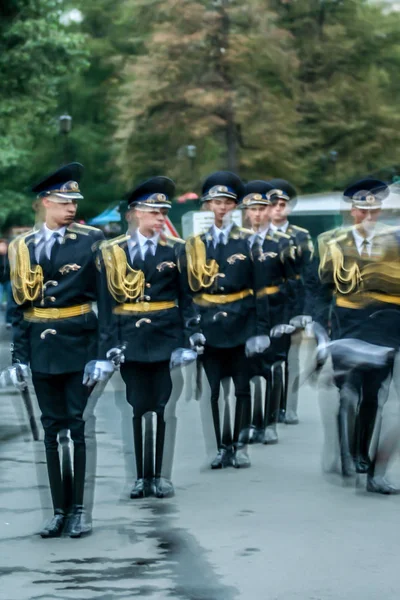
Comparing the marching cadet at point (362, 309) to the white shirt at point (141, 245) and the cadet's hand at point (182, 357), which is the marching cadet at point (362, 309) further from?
the white shirt at point (141, 245)

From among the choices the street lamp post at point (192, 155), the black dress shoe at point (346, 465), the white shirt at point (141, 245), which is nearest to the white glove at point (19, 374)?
the white shirt at point (141, 245)

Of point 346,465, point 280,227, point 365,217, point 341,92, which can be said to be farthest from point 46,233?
point 341,92

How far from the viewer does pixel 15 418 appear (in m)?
14.4

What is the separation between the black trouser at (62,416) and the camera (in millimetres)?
7984

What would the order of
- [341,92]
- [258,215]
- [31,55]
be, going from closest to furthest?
[258,215]
[31,55]
[341,92]

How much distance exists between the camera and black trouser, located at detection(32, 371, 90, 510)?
7.98m

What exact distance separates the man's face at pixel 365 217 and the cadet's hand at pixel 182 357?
1.37 m

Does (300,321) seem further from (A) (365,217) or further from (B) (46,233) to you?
(B) (46,233)

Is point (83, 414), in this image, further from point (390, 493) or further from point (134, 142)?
point (134, 142)

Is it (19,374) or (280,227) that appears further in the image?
(280,227)

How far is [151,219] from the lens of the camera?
9.12 m

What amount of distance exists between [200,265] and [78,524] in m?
3.00

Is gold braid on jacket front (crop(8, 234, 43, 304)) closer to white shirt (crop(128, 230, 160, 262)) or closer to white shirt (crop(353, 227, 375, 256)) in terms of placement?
white shirt (crop(128, 230, 160, 262))

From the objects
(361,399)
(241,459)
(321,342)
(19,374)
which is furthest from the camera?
(241,459)
